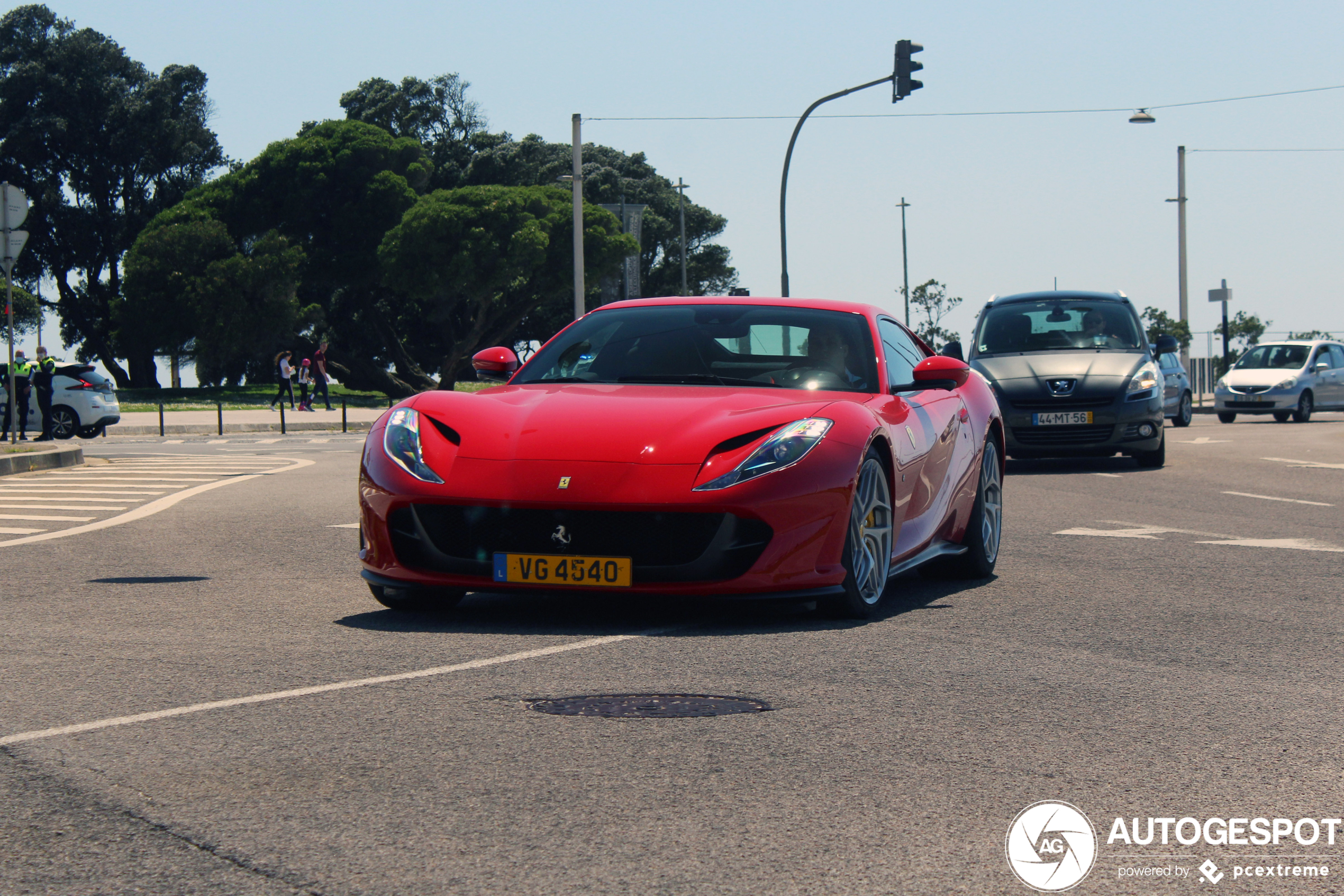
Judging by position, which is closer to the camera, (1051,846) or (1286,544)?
(1051,846)

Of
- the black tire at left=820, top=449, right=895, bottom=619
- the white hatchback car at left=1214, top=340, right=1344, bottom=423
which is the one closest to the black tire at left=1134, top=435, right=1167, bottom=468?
the black tire at left=820, top=449, right=895, bottom=619

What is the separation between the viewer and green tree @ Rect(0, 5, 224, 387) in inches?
2298

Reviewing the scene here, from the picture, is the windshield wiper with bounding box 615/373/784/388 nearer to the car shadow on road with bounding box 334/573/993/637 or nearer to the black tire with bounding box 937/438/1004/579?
the car shadow on road with bounding box 334/573/993/637

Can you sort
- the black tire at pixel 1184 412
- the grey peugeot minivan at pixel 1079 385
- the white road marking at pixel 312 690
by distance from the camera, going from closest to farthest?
1. the white road marking at pixel 312 690
2. the grey peugeot minivan at pixel 1079 385
3. the black tire at pixel 1184 412

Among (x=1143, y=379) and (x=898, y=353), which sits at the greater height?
(x=898, y=353)

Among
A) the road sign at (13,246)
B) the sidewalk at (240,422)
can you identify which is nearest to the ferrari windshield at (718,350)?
the road sign at (13,246)

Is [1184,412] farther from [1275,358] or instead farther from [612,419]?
[612,419]

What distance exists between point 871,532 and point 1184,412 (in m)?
24.3

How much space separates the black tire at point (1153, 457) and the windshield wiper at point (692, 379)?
10940 millimetres

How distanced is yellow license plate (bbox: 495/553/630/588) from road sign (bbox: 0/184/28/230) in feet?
48.0

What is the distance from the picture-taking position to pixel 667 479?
5.92 metres

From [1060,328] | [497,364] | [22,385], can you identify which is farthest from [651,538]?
[22,385]

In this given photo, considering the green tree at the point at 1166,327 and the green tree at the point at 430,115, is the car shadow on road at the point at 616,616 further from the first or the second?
the green tree at the point at 430,115

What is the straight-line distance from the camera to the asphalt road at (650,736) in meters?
3.19
